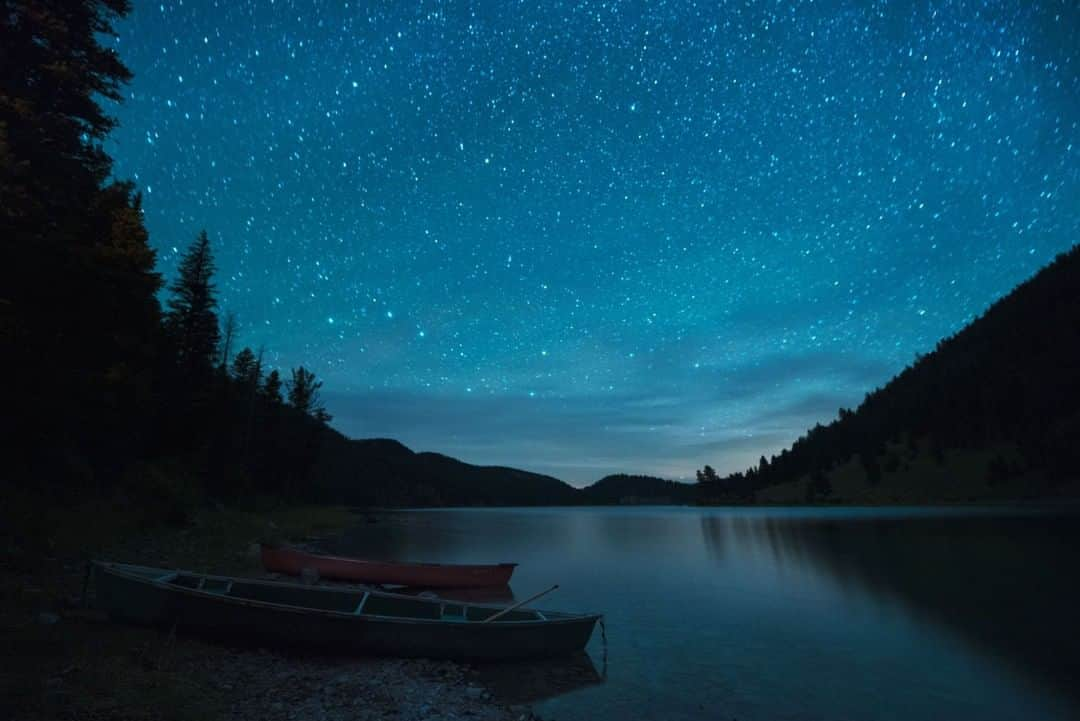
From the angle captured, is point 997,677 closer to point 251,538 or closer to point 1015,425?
point 251,538

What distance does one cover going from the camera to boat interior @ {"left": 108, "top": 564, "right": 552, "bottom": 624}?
14367mm

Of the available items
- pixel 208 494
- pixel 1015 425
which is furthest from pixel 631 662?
pixel 1015 425

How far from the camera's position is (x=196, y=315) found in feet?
155

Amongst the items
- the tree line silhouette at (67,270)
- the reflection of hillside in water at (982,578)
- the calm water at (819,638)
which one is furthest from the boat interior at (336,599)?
the reflection of hillside in water at (982,578)

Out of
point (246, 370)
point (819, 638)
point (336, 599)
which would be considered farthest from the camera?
point (246, 370)

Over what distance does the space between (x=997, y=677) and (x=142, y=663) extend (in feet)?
68.6

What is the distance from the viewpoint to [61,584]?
1480cm

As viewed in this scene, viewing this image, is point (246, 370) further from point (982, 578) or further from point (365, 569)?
point (982, 578)

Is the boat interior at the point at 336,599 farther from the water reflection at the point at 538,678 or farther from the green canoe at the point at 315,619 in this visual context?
the water reflection at the point at 538,678

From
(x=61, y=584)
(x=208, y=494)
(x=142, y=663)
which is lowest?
(x=142, y=663)

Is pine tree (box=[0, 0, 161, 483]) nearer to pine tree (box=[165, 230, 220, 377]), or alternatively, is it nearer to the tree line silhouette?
the tree line silhouette

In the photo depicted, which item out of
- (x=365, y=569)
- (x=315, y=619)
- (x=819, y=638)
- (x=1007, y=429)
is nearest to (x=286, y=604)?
(x=315, y=619)

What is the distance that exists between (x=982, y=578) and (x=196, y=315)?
5917 centimetres

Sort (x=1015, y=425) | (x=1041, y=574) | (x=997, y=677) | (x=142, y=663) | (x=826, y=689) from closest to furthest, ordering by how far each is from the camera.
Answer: (x=142, y=663) < (x=826, y=689) < (x=997, y=677) < (x=1041, y=574) < (x=1015, y=425)
